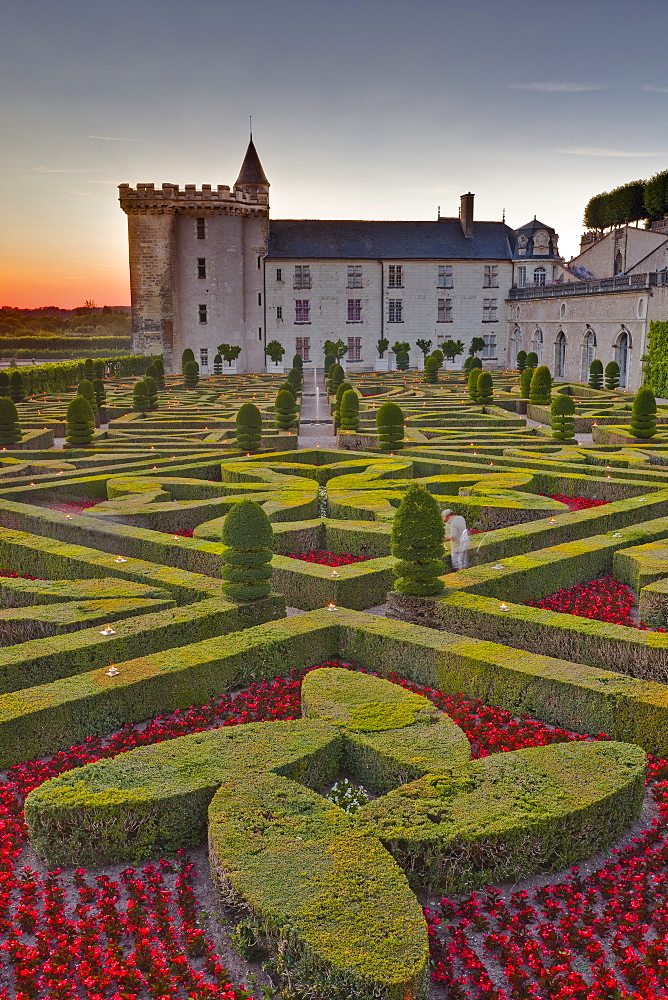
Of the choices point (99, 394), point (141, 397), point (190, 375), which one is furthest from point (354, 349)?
point (99, 394)

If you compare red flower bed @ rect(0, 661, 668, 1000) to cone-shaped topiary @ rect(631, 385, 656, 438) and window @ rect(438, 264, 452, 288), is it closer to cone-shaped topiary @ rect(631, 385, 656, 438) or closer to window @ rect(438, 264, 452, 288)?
cone-shaped topiary @ rect(631, 385, 656, 438)

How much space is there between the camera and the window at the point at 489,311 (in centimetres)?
5866

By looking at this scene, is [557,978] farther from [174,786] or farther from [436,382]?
[436,382]

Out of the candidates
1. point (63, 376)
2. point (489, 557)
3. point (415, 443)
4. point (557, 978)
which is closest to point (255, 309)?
point (63, 376)

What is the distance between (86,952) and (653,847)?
395 centimetres

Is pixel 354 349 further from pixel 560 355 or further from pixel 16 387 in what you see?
pixel 16 387

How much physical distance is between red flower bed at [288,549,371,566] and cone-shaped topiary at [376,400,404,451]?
7909 millimetres

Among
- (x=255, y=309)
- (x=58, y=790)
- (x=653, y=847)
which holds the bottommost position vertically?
(x=653, y=847)

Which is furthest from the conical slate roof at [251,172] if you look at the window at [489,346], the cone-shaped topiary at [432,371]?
the cone-shaped topiary at [432,371]

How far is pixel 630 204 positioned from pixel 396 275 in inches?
749

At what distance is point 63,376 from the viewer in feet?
135

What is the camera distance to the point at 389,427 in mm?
20875

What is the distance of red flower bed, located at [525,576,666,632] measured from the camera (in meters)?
10.5

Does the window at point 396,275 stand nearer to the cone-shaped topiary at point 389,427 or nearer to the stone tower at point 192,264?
the stone tower at point 192,264
